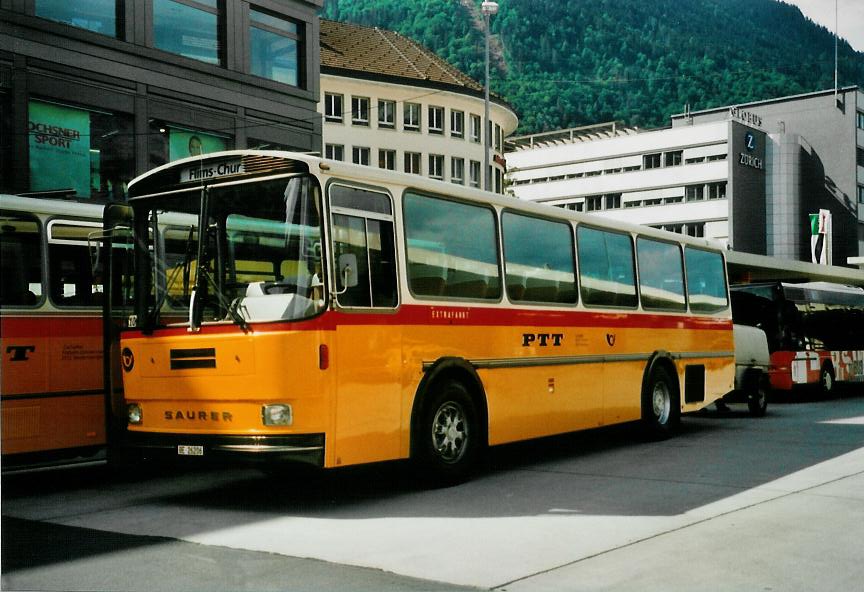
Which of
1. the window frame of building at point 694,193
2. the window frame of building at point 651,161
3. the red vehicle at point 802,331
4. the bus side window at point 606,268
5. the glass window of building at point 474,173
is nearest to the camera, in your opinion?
the bus side window at point 606,268

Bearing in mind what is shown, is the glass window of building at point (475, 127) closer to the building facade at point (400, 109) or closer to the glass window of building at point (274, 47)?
the building facade at point (400, 109)

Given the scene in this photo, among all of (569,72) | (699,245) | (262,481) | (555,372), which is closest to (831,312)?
(699,245)

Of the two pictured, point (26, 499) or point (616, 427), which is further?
point (616, 427)

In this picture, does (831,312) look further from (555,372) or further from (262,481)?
(262,481)

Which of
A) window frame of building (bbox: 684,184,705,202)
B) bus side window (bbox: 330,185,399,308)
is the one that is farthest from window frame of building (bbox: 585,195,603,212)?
bus side window (bbox: 330,185,399,308)

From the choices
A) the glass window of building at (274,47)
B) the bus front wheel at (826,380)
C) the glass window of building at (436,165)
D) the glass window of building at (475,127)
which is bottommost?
the bus front wheel at (826,380)

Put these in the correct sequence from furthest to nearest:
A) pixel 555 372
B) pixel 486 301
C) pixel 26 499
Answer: pixel 555 372, pixel 486 301, pixel 26 499

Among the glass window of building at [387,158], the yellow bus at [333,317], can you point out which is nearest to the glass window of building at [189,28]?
the yellow bus at [333,317]

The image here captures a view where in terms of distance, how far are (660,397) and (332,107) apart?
151ft

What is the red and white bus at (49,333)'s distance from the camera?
10086mm

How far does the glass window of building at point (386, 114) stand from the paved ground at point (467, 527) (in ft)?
163

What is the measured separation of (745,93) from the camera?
9788 centimetres

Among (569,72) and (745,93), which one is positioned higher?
(569,72)

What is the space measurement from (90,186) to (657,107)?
343ft
